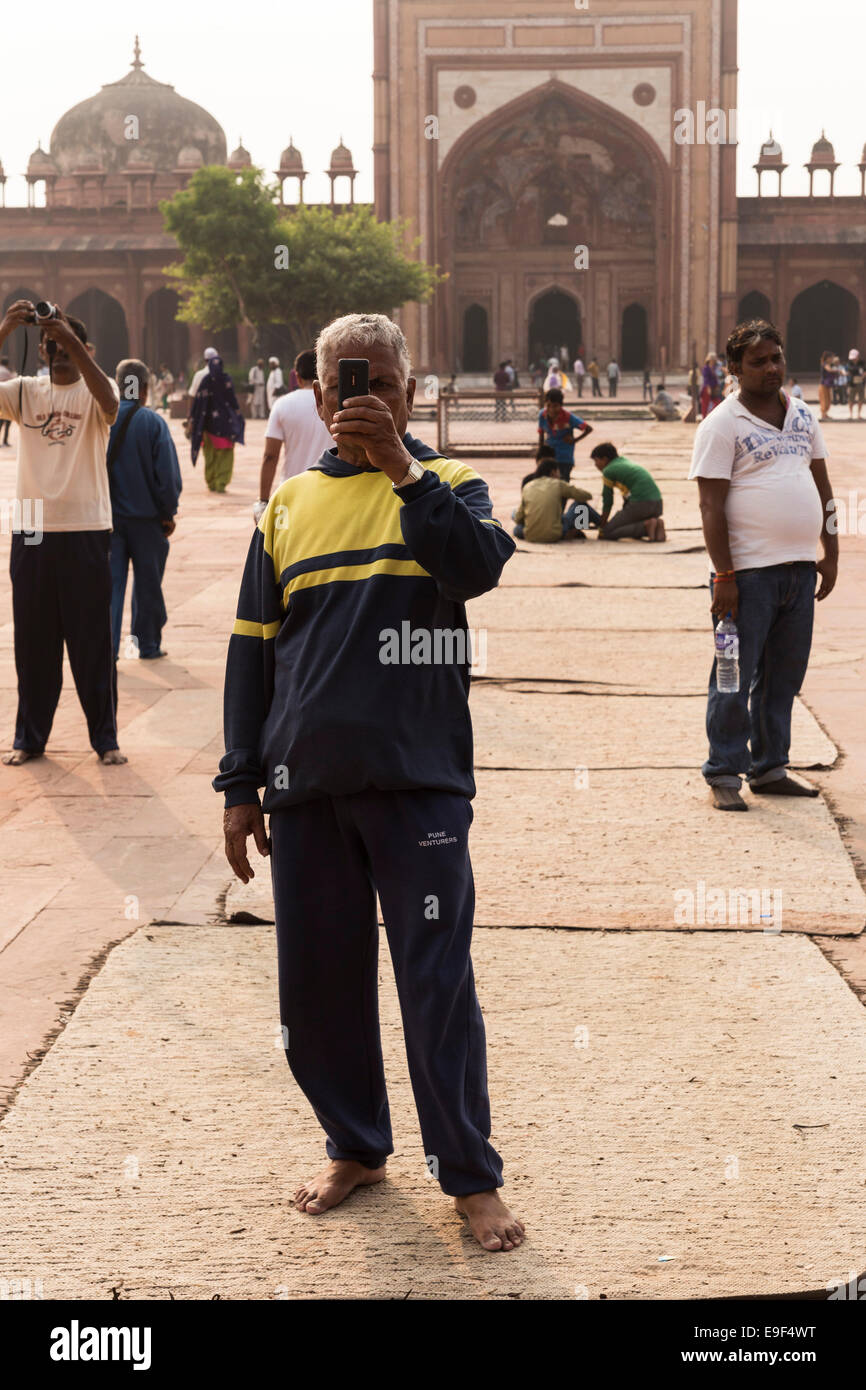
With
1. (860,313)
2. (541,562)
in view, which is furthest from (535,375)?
(541,562)

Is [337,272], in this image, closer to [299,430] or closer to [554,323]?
[554,323]

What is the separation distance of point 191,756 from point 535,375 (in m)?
38.7

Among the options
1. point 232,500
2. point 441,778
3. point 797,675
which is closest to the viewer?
point 441,778

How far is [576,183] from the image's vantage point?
45.0 meters

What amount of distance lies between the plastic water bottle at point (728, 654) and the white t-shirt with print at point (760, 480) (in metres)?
0.18

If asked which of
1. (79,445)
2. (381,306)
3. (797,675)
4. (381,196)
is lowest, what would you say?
(797,675)

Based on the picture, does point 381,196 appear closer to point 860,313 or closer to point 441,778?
point 860,313

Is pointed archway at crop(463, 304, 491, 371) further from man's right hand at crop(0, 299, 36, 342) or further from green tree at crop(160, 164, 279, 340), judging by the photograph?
man's right hand at crop(0, 299, 36, 342)

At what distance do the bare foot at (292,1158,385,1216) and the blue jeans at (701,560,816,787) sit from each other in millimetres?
2396

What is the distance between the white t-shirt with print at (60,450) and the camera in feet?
16.4

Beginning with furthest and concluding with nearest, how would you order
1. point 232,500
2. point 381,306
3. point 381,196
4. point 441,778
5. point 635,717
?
point 381,196 → point 381,306 → point 232,500 → point 635,717 → point 441,778

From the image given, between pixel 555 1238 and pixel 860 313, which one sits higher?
pixel 860 313

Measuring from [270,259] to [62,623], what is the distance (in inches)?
1139

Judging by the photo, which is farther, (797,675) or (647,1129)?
(797,675)
